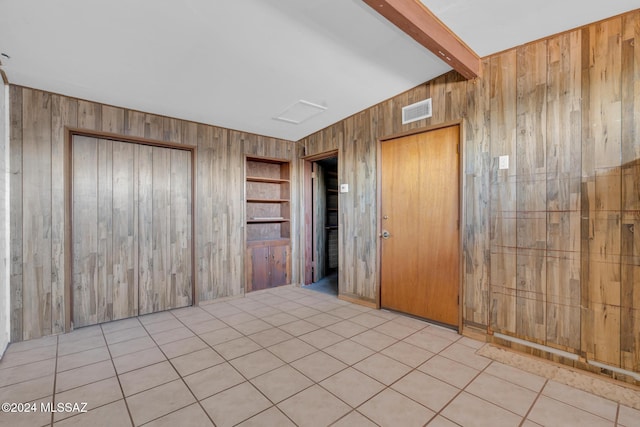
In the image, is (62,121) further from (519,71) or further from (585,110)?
(585,110)

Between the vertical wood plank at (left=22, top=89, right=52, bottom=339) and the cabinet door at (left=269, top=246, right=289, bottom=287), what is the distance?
268cm

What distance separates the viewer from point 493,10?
2.09 m

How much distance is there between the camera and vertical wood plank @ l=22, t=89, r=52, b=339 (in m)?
2.84

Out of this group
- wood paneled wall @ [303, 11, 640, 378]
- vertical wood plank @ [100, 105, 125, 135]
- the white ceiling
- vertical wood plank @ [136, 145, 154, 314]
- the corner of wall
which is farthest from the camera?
vertical wood plank @ [136, 145, 154, 314]

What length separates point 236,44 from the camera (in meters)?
2.34

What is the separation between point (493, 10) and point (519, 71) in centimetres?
74

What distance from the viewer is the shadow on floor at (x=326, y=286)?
15.1 feet

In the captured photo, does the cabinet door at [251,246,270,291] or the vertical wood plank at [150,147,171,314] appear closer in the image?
the vertical wood plank at [150,147,171,314]

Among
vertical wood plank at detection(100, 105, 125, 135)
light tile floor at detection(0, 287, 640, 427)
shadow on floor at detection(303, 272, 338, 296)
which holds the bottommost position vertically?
shadow on floor at detection(303, 272, 338, 296)

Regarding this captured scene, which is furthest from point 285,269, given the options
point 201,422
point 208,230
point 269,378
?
point 201,422

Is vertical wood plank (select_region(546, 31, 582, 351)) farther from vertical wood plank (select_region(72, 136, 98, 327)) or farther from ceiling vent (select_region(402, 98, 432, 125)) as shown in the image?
vertical wood plank (select_region(72, 136, 98, 327))

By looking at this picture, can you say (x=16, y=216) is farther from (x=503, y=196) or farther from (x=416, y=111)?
(x=503, y=196)

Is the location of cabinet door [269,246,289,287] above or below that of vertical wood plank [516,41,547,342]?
below

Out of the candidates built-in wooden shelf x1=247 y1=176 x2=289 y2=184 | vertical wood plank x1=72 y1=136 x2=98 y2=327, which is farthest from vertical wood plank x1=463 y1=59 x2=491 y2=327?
vertical wood plank x1=72 y1=136 x2=98 y2=327
